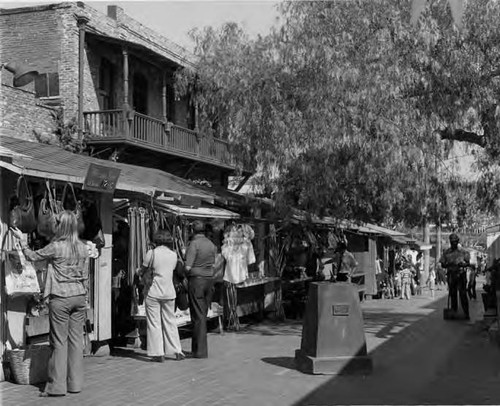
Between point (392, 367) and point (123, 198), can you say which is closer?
point (392, 367)

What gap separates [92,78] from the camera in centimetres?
2008

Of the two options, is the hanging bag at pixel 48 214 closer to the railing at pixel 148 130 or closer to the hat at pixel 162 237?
the hat at pixel 162 237

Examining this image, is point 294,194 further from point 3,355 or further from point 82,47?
point 82,47

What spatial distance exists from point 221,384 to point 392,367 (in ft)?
7.92

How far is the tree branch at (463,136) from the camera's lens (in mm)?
11172

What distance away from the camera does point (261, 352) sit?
9.98m

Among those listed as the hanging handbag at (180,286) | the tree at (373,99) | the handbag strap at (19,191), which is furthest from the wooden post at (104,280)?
the tree at (373,99)

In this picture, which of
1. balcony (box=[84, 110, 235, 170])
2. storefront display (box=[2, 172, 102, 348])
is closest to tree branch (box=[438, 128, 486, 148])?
storefront display (box=[2, 172, 102, 348])

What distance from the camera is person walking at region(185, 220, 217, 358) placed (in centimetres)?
934

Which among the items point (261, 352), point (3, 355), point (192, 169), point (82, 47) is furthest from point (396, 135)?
point (192, 169)

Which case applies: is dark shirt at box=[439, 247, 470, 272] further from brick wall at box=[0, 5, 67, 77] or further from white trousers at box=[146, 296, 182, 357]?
brick wall at box=[0, 5, 67, 77]

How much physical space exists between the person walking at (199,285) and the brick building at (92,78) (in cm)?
862

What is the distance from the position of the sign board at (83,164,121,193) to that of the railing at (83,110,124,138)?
11100mm

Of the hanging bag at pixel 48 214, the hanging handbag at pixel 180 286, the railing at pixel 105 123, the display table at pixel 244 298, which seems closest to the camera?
the hanging bag at pixel 48 214
